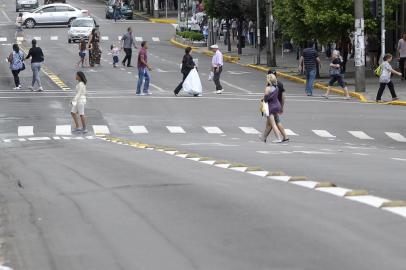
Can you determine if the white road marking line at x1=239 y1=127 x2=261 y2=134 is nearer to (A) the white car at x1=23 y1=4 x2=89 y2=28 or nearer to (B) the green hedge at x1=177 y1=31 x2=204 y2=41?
(B) the green hedge at x1=177 y1=31 x2=204 y2=41

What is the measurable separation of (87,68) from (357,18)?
1647 cm

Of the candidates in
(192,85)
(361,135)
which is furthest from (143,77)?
(361,135)

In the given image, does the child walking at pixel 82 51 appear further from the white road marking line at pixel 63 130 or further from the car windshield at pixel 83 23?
the white road marking line at pixel 63 130

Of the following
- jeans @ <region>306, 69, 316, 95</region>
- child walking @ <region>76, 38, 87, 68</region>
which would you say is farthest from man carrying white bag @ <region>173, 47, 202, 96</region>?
child walking @ <region>76, 38, 87, 68</region>

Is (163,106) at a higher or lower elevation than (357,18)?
lower

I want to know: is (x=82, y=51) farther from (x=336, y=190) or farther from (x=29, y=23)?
(x=336, y=190)

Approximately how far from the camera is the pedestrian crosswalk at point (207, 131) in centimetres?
2998

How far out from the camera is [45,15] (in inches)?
3290

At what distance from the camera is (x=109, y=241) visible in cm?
1123

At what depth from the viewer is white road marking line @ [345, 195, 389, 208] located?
1255cm

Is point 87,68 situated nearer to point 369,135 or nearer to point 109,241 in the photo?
point 369,135

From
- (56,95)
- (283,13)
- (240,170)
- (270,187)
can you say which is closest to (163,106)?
(56,95)

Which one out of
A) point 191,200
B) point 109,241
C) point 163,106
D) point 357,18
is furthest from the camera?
point 357,18

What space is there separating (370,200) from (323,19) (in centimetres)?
3252
